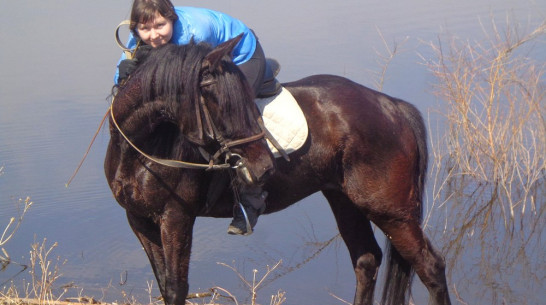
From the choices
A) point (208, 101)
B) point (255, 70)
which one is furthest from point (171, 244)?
point (255, 70)

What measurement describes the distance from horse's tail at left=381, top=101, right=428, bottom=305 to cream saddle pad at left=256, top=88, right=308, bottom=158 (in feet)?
2.62

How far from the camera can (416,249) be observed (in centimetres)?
455

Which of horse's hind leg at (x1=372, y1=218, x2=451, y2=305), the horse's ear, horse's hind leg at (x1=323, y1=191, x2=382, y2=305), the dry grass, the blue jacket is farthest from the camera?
the dry grass

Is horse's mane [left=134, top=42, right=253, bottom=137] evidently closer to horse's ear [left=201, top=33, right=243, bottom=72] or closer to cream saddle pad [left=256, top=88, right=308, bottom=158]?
horse's ear [left=201, top=33, right=243, bottom=72]

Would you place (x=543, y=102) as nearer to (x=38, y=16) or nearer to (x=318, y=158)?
(x=318, y=158)

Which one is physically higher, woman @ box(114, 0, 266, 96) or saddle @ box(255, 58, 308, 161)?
woman @ box(114, 0, 266, 96)

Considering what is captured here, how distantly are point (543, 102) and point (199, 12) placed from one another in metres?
5.63

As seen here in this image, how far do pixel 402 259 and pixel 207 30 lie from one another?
212 centimetres

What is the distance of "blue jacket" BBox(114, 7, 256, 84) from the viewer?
3824 millimetres

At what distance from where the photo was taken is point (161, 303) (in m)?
5.23

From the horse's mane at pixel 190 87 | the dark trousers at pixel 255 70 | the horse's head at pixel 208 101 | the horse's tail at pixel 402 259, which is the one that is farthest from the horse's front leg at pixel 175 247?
the horse's tail at pixel 402 259

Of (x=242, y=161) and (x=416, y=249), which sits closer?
(x=242, y=161)

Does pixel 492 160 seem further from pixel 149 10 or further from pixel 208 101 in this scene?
pixel 149 10

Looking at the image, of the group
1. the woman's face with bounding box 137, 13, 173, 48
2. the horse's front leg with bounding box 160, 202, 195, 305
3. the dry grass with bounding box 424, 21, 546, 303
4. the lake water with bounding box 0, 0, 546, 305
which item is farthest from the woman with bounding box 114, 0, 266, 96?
the dry grass with bounding box 424, 21, 546, 303
